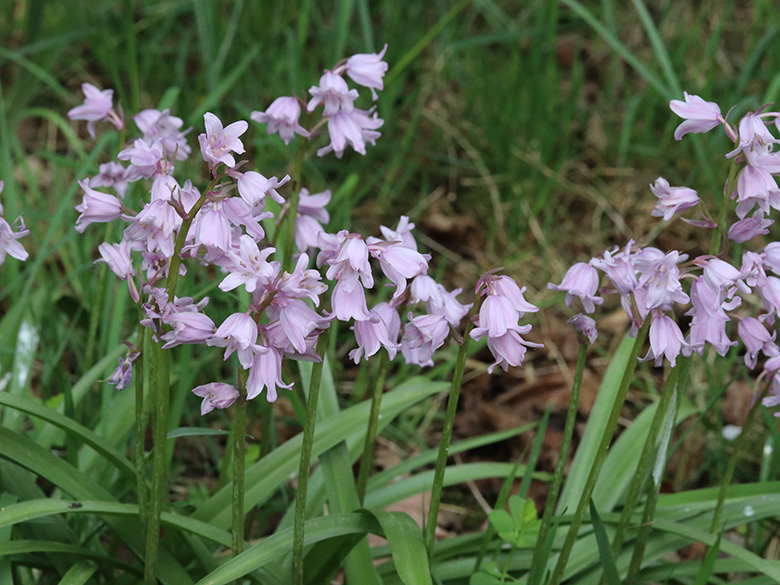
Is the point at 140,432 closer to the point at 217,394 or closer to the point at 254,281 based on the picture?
the point at 217,394

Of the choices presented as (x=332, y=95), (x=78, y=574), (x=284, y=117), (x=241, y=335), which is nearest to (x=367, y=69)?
(x=332, y=95)

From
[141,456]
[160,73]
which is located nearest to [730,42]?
[160,73]

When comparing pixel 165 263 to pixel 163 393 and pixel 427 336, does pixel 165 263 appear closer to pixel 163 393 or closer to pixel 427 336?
pixel 163 393

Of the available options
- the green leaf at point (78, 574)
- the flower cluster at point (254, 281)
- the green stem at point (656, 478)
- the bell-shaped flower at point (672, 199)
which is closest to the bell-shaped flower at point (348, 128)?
the flower cluster at point (254, 281)

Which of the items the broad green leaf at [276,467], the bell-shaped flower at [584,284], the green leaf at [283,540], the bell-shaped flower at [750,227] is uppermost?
the bell-shaped flower at [750,227]

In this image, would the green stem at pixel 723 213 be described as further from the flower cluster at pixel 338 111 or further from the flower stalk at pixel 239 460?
the flower stalk at pixel 239 460

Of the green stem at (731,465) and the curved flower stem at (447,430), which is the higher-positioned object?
the curved flower stem at (447,430)
